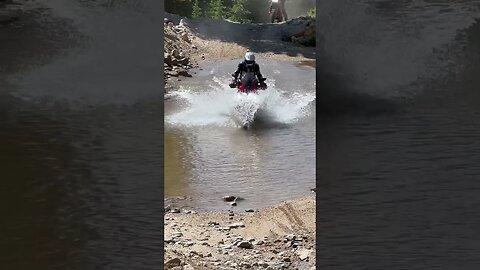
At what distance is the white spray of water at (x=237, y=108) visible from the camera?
37.0 feet

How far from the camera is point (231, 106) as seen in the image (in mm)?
11969

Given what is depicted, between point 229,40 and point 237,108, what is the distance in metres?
9.38

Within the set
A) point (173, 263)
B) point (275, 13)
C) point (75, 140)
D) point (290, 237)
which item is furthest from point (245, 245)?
point (275, 13)

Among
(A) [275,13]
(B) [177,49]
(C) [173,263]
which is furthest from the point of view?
(A) [275,13]

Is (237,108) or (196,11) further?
(196,11)

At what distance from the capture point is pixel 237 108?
11.6 meters

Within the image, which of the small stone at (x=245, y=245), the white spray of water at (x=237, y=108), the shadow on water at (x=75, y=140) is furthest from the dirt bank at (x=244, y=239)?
the white spray of water at (x=237, y=108)

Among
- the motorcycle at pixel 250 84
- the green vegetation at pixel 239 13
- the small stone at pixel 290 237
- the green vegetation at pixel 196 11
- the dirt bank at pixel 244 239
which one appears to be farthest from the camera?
the green vegetation at pixel 239 13

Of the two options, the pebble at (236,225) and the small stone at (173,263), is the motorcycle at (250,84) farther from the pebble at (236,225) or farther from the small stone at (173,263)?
the small stone at (173,263)

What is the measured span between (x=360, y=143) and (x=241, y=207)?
5056 millimetres

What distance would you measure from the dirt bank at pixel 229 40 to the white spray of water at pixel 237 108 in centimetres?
386

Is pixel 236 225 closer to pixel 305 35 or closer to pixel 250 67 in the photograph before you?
pixel 250 67

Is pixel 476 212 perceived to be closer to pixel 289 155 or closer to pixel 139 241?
pixel 139 241

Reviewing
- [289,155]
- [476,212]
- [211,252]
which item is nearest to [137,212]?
[476,212]
